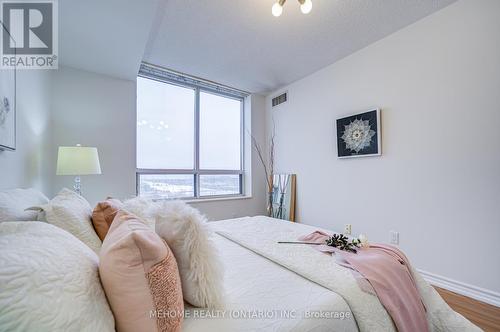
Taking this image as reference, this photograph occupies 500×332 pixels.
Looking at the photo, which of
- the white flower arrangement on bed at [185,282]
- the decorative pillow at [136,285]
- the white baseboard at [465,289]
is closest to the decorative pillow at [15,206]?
the white flower arrangement on bed at [185,282]

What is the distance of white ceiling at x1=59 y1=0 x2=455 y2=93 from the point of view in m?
1.91

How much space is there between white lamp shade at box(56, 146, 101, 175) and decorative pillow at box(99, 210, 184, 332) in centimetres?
184

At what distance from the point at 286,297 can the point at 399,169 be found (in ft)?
7.02

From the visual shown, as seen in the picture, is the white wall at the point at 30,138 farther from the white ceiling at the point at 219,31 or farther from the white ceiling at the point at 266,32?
the white ceiling at the point at 266,32

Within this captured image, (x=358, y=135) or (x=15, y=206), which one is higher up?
(x=358, y=135)

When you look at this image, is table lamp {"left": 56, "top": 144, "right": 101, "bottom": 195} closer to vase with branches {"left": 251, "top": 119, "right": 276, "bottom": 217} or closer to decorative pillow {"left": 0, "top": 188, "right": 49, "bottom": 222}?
decorative pillow {"left": 0, "top": 188, "right": 49, "bottom": 222}

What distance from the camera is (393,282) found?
1045 millimetres

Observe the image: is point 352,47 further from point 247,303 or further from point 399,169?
point 247,303

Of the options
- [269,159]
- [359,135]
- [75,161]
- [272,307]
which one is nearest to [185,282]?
[272,307]

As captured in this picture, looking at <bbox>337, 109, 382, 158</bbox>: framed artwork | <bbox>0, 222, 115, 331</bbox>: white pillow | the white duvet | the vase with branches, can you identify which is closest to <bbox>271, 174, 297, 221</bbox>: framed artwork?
the vase with branches

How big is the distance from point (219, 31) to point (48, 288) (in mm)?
2579

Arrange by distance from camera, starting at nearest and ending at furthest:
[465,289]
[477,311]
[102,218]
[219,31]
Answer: [102,218]
[477,311]
[465,289]
[219,31]

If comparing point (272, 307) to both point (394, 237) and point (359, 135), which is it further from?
point (359, 135)

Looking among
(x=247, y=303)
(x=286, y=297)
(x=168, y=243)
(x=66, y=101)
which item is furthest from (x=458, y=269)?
(x=66, y=101)
